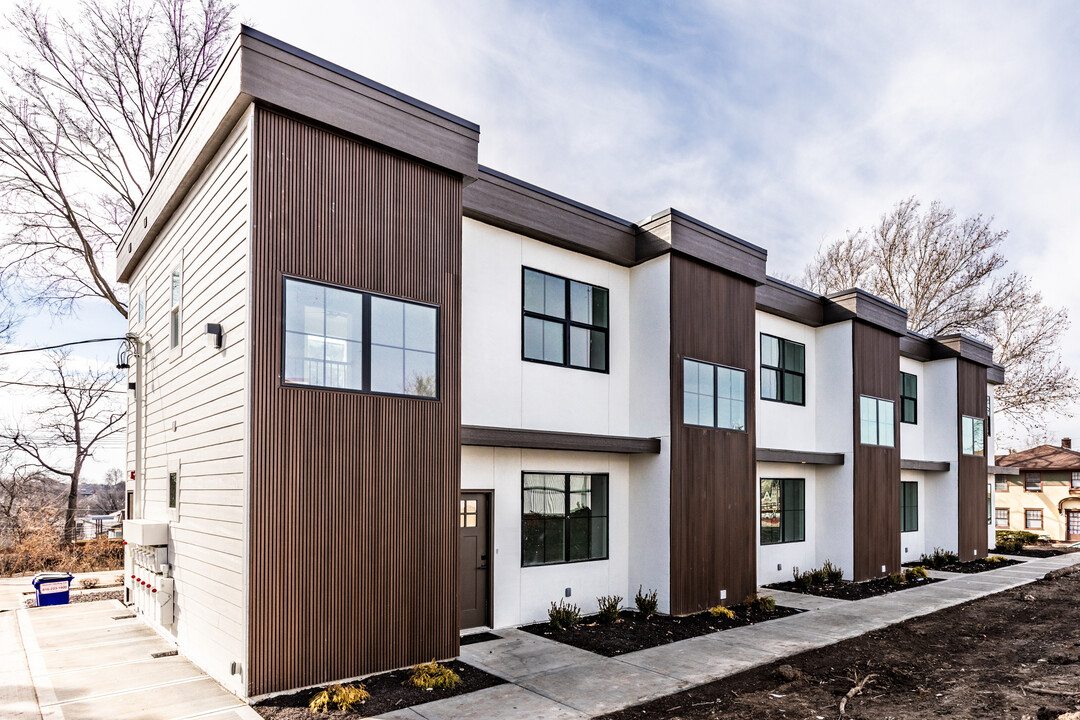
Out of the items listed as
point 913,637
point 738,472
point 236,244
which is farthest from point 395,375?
point 913,637

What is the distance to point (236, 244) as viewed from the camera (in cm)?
666

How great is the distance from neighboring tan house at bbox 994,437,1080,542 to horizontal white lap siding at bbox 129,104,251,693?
115ft

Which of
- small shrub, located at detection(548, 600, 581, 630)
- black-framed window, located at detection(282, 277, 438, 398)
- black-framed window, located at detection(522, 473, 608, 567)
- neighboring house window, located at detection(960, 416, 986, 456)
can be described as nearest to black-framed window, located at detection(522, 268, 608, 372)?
black-framed window, located at detection(522, 473, 608, 567)

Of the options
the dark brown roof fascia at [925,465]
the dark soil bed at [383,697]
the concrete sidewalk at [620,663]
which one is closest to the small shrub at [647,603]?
the concrete sidewalk at [620,663]

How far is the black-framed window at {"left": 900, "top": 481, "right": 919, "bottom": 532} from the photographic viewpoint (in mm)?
18227

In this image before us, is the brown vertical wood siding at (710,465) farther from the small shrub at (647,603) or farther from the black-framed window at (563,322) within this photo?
the black-framed window at (563,322)

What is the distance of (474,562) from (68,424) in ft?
61.8

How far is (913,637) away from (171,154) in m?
12.0

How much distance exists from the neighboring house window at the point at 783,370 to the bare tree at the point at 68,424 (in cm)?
1917

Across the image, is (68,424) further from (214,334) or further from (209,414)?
(214,334)

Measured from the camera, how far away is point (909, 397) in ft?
61.2

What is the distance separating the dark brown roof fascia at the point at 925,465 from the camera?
17.2m

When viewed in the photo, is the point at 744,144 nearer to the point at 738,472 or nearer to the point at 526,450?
the point at 738,472

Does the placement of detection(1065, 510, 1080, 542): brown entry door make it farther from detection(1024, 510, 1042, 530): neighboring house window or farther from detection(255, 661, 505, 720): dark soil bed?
detection(255, 661, 505, 720): dark soil bed
